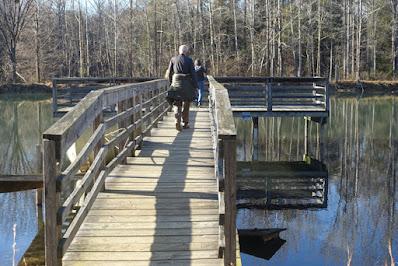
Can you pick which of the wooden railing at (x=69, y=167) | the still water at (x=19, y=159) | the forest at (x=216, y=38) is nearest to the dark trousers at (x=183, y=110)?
the still water at (x=19, y=159)

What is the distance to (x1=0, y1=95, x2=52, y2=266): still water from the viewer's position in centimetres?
957

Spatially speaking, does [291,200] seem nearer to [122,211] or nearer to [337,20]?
[122,211]

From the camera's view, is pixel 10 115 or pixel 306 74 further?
pixel 306 74

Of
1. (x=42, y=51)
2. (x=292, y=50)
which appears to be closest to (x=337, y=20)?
(x=292, y=50)

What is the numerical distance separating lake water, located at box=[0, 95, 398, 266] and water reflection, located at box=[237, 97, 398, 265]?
0.05 feet

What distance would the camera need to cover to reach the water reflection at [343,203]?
30.5 feet

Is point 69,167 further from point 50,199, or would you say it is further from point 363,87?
point 363,87

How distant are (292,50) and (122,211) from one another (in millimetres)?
44144

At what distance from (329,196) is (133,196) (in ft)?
25.4

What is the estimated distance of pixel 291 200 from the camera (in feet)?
41.6

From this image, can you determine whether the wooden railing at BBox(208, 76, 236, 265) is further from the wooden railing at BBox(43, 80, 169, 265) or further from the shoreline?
the shoreline

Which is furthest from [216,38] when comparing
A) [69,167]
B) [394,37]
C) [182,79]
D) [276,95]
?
[69,167]

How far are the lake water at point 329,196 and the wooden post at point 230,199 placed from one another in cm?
92

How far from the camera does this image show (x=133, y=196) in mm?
6391
